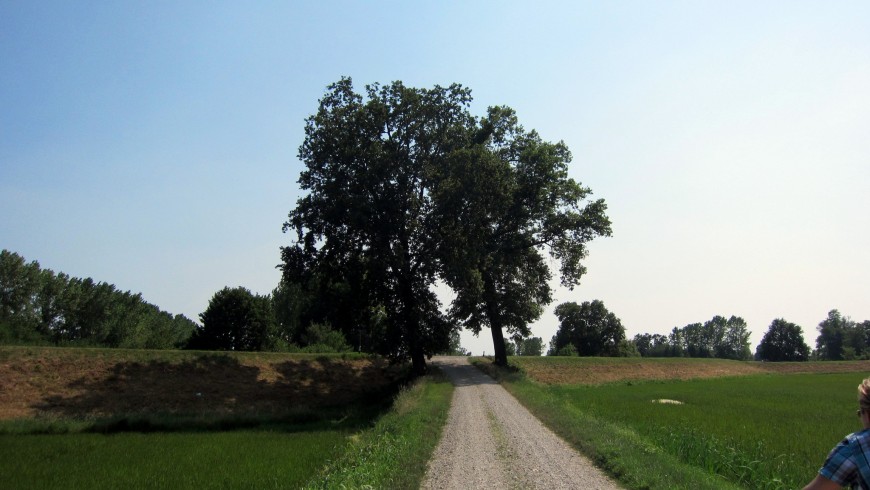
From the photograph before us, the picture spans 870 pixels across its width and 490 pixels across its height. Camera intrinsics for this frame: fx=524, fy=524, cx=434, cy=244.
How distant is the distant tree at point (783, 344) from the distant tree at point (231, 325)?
338 feet

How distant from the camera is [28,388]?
26.0 metres

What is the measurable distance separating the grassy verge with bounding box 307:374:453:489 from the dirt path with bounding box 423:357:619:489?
350mm

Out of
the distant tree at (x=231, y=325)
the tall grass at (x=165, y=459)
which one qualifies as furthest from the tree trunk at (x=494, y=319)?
the distant tree at (x=231, y=325)

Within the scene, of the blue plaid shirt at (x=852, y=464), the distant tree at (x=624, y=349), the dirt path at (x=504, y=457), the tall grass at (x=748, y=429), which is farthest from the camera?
the distant tree at (x=624, y=349)

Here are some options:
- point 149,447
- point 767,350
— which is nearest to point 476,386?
point 149,447

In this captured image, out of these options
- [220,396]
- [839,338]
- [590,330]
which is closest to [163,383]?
[220,396]

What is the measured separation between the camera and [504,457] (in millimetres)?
12625

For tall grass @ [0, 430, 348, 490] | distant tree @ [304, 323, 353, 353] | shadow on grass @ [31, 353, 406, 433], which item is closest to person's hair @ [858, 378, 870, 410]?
tall grass @ [0, 430, 348, 490]

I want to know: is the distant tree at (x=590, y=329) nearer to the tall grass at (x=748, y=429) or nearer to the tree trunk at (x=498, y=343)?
the tree trunk at (x=498, y=343)

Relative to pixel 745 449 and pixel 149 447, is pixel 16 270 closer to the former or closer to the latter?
pixel 149 447

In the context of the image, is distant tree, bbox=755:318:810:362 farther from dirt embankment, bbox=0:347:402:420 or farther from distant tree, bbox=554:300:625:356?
dirt embankment, bbox=0:347:402:420

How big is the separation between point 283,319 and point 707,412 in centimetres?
8104

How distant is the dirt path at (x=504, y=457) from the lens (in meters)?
10.5

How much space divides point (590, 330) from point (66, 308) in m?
86.3
